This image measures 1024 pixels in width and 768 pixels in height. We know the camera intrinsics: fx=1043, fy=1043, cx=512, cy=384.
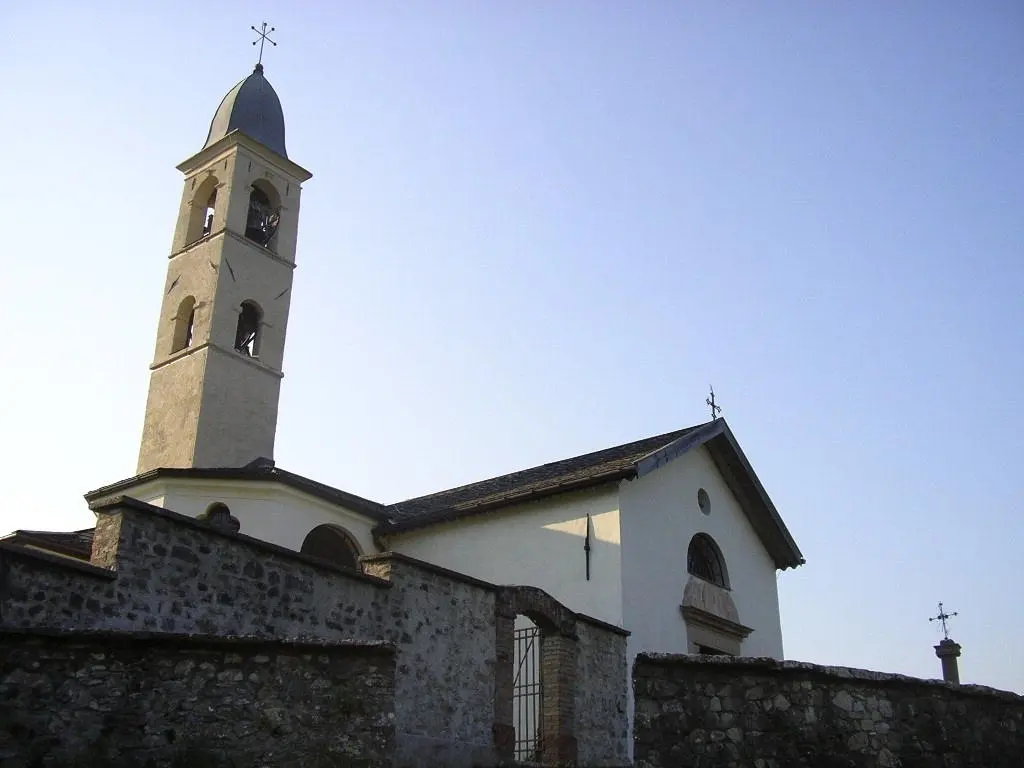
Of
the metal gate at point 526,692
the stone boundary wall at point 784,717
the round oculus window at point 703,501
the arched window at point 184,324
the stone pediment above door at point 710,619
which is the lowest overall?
the stone boundary wall at point 784,717

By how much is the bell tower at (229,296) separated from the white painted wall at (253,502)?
16.1 feet

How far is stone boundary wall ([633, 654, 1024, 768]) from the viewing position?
7.37m

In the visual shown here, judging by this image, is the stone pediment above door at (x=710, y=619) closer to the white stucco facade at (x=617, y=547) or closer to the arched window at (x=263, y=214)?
the white stucco facade at (x=617, y=547)

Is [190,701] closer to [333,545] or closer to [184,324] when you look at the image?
[333,545]

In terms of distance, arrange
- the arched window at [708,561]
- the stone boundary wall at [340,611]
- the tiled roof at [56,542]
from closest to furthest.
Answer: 1. the stone boundary wall at [340,611]
2. the tiled roof at [56,542]
3. the arched window at [708,561]

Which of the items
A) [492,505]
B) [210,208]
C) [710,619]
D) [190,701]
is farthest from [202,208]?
[190,701]

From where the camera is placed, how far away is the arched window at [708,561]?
19.0m

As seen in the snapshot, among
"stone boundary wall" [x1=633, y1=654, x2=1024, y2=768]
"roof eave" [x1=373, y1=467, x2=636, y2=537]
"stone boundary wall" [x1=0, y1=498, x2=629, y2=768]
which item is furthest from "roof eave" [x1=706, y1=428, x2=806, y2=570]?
"stone boundary wall" [x1=633, y1=654, x2=1024, y2=768]

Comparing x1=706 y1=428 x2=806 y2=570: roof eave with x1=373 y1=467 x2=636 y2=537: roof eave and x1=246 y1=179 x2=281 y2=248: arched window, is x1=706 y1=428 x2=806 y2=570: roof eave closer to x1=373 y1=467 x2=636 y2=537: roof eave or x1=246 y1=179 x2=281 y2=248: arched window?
x1=373 y1=467 x2=636 y2=537: roof eave

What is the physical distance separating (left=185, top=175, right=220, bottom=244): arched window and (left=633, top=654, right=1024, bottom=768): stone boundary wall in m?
21.3

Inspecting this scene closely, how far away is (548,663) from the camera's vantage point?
14188mm

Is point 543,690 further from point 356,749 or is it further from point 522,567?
point 356,749

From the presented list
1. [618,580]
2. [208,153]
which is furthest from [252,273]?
[618,580]

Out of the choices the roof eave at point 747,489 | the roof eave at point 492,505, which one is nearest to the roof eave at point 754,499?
the roof eave at point 747,489
